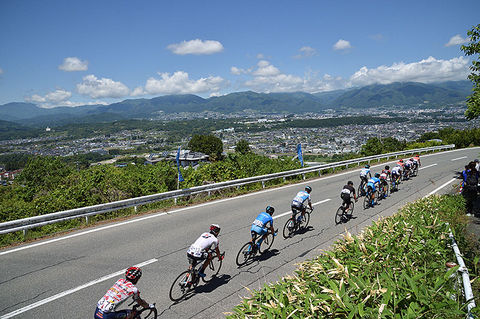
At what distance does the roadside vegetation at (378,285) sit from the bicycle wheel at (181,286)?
7.94 feet

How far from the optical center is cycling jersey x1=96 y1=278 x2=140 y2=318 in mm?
4535

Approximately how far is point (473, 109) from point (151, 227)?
1579 cm

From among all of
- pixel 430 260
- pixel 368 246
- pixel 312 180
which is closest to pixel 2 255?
pixel 368 246

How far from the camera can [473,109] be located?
550 inches

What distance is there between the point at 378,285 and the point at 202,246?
4.00 m

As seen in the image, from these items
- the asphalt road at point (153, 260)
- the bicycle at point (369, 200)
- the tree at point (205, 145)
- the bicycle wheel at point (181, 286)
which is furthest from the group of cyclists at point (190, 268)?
the tree at point (205, 145)

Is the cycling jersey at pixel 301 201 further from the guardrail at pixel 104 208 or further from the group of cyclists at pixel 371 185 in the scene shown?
the guardrail at pixel 104 208

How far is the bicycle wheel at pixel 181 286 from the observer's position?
632 cm

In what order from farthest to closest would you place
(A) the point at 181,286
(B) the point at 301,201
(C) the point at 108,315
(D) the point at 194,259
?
1. (B) the point at 301,201
2. (D) the point at 194,259
3. (A) the point at 181,286
4. (C) the point at 108,315

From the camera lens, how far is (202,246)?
6551 millimetres

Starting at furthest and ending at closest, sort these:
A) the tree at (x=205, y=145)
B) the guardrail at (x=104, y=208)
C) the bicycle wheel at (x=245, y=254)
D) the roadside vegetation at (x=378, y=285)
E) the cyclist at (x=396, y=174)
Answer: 1. the tree at (x=205, y=145)
2. the cyclist at (x=396, y=174)
3. the guardrail at (x=104, y=208)
4. the bicycle wheel at (x=245, y=254)
5. the roadside vegetation at (x=378, y=285)

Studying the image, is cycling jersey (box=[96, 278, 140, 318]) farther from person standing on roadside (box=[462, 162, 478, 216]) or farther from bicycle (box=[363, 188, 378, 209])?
bicycle (box=[363, 188, 378, 209])

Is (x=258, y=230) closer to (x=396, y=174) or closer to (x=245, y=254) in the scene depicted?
(x=245, y=254)

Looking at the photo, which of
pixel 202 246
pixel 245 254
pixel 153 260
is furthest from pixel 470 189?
pixel 153 260
